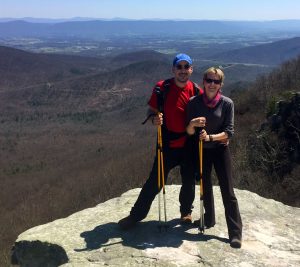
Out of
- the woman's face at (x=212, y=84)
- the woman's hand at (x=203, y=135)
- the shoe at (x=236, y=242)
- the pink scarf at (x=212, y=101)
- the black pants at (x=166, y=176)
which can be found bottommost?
the shoe at (x=236, y=242)

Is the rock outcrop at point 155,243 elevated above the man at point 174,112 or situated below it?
below

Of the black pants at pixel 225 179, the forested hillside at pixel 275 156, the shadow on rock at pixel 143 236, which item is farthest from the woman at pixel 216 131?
the forested hillside at pixel 275 156

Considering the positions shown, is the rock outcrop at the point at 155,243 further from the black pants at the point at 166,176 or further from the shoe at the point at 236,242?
the black pants at the point at 166,176

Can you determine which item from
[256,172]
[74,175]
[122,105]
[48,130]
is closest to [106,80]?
Result: [122,105]

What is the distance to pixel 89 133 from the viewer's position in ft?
216

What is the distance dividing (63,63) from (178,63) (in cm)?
16328

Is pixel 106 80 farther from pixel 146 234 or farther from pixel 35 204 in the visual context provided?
pixel 146 234

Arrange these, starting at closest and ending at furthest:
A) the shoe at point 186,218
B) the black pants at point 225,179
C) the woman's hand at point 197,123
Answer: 1. the woman's hand at point 197,123
2. the black pants at point 225,179
3. the shoe at point 186,218

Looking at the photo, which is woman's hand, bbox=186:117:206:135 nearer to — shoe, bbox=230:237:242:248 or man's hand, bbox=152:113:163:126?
man's hand, bbox=152:113:163:126

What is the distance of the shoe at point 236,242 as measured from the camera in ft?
19.5

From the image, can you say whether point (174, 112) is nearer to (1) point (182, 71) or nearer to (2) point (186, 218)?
(1) point (182, 71)

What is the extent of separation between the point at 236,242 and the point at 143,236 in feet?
4.31

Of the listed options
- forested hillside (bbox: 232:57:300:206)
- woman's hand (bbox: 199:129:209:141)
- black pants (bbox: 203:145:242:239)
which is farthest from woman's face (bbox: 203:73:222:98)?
forested hillside (bbox: 232:57:300:206)

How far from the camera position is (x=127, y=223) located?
643 centimetres
